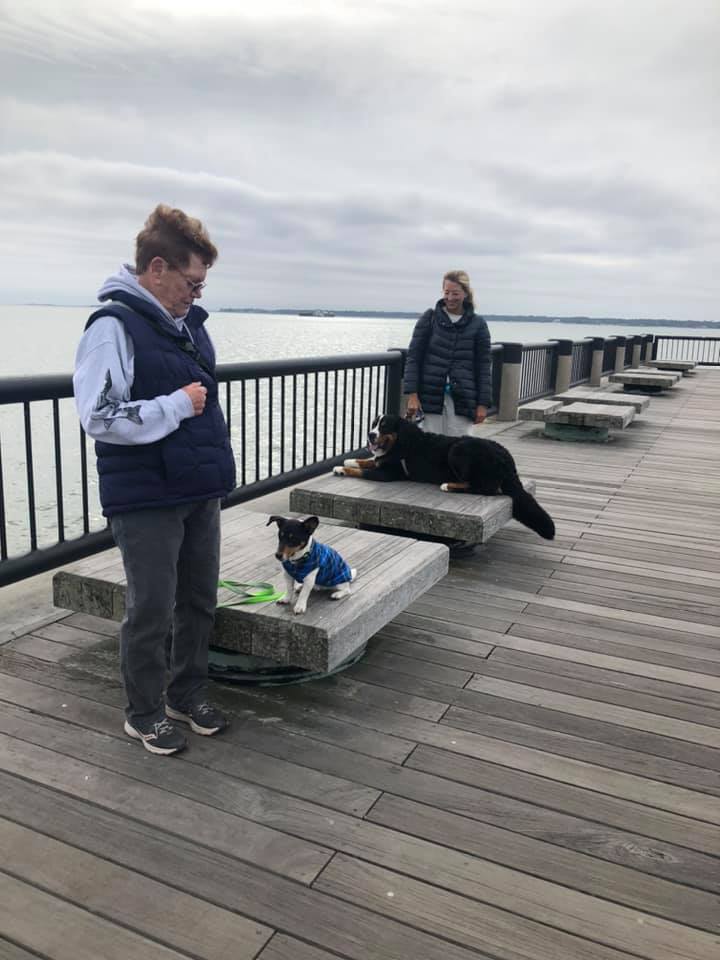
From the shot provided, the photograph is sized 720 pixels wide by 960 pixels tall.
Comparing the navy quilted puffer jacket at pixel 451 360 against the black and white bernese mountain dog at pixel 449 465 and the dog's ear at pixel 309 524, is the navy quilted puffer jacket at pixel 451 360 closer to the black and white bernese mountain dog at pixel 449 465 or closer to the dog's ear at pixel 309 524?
the black and white bernese mountain dog at pixel 449 465

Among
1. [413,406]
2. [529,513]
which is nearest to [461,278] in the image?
[413,406]

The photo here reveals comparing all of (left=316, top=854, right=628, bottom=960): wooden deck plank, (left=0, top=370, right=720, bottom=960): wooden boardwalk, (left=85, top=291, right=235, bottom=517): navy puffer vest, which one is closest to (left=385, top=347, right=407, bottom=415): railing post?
(left=0, top=370, right=720, bottom=960): wooden boardwalk

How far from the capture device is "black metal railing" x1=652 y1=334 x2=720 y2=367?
2547 centimetres

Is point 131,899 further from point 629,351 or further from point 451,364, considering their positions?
point 629,351

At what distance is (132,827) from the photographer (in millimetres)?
2051

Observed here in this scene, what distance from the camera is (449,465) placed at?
483 centimetres

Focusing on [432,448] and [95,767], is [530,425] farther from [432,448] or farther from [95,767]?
[95,767]

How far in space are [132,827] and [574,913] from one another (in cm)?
122

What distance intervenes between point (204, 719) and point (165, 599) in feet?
1.71

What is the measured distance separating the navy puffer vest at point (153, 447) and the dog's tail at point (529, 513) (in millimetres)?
2884

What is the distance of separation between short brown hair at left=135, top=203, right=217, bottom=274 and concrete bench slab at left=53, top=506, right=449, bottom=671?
1.28m

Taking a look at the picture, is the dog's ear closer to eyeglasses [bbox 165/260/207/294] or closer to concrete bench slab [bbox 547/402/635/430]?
eyeglasses [bbox 165/260/207/294]

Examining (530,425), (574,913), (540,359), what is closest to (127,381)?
(574,913)

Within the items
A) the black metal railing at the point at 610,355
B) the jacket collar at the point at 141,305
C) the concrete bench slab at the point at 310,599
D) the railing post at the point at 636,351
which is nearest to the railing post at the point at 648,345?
the railing post at the point at 636,351
